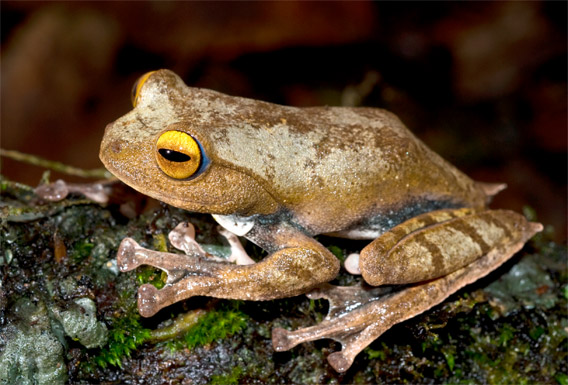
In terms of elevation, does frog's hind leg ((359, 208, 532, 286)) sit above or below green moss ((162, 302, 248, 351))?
above

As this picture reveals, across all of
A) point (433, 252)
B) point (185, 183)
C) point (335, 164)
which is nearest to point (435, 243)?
point (433, 252)

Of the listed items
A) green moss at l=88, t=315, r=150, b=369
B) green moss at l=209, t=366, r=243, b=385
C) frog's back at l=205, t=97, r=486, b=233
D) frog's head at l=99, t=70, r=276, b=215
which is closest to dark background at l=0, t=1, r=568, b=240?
frog's back at l=205, t=97, r=486, b=233

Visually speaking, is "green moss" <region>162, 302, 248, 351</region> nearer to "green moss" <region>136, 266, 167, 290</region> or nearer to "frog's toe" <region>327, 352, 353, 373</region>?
"green moss" <region>136, 266, 167, 290</region>

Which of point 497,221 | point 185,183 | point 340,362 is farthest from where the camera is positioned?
point 497,221

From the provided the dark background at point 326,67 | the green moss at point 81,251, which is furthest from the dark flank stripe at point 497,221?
the dark background at point 326,67

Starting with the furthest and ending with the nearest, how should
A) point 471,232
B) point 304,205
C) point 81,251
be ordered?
point 471,232, point 304,205, point 81,251

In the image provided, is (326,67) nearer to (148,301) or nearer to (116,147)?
(116,147)

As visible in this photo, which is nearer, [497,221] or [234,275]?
[234,275]

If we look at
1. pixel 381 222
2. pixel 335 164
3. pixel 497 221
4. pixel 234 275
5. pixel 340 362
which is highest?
pixel 335 164
